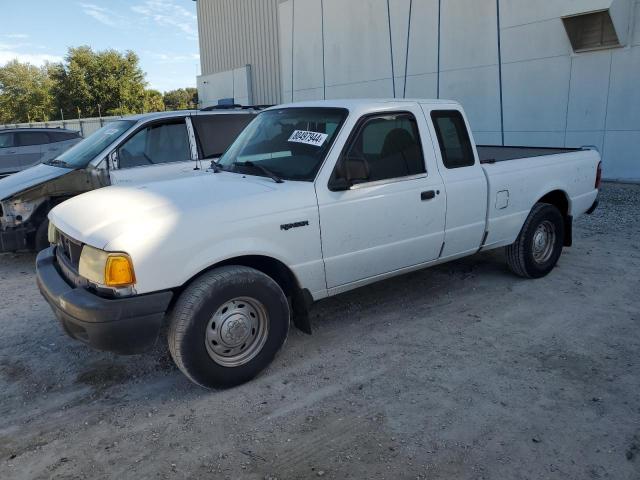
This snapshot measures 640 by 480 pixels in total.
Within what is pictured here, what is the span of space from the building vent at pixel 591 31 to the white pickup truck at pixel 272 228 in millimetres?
7042

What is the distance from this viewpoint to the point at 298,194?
3.66 m

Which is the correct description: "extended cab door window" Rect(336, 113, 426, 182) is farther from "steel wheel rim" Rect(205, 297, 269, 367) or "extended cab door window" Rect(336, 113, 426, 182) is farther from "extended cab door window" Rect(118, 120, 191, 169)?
"extended cab door window" Rect(118, 120, 191, 169)

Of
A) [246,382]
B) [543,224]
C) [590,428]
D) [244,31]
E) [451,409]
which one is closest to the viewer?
[590,428]

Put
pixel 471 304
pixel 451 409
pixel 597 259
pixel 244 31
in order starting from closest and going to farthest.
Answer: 1. pixel 451 409
2. pixel 471 304
3. pixel 597 259
4. pixel 244 31

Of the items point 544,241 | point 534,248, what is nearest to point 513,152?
point 544,241

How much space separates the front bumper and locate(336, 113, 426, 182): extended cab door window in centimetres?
180

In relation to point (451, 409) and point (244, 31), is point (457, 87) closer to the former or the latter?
point (451, 409)

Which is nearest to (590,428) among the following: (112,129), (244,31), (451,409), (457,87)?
(451,409)

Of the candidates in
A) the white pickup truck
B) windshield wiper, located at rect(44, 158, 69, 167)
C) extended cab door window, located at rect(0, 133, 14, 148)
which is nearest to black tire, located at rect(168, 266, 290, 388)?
the white pickup truck

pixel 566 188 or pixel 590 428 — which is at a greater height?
pixel 566 188

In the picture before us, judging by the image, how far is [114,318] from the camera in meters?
3.00

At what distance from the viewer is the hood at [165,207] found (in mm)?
3137

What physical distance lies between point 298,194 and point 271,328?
0.96 metres

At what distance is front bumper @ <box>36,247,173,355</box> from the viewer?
9.86 feet
